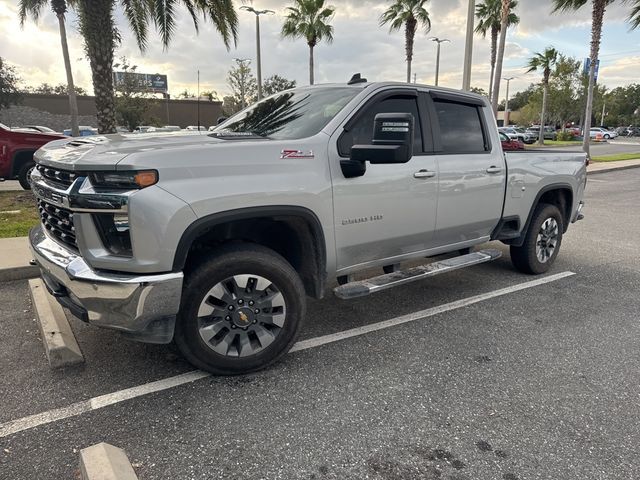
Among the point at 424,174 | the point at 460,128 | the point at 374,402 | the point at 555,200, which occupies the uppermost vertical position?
the point at 460,128

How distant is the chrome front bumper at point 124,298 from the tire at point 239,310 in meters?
0.16

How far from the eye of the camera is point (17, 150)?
9766mm

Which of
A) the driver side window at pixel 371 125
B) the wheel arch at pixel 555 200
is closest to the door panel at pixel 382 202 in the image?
the driver side window at pixel 371 125

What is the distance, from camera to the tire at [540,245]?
5.38 metres

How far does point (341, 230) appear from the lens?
351cm

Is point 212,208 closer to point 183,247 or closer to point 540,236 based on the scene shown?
point 183,247

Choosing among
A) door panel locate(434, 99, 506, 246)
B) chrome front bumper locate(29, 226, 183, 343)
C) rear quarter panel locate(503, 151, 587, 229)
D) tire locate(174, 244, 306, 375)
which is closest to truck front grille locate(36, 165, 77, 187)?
chrome front bumper locate(29, 226, 183, 343)

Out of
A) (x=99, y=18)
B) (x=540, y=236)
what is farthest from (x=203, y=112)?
(x=540, y=236)

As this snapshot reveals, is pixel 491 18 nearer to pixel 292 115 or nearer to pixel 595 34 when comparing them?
pixel 595 34

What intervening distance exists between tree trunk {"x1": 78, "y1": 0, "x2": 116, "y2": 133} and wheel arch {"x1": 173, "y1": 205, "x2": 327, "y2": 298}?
7955 mm

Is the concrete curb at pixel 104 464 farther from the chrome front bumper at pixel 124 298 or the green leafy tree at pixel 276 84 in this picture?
the green leafy tree at pixel 276 84

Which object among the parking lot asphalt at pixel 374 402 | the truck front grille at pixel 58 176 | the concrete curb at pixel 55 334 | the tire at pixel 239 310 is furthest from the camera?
the concrete curb at pixel 55 334

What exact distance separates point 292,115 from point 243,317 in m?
1.72

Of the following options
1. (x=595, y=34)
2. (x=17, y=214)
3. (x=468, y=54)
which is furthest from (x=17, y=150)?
(x=595, y=34)
